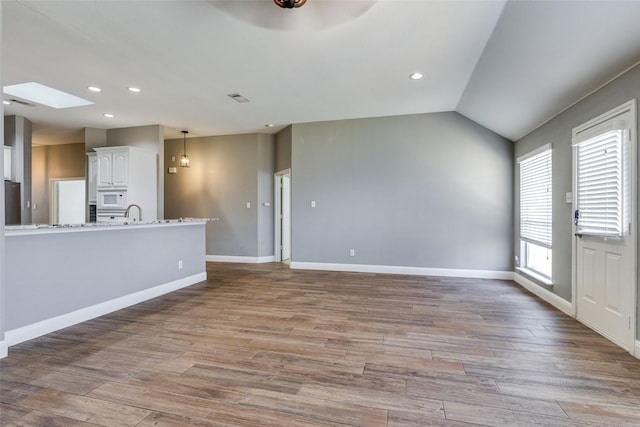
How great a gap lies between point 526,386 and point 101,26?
14.4ft

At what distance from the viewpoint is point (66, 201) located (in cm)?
832

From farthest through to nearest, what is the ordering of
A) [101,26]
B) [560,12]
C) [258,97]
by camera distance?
1. [258,97]
2. [101,26]
3. [560,12]

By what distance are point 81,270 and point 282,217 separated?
4.39 metres

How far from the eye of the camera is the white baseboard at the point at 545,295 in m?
3.47

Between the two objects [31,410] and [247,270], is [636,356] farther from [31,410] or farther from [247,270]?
[247,270]

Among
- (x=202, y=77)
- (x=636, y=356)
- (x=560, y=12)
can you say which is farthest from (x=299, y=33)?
(x=636, y=356)

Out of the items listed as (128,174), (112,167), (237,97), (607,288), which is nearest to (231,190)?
(128,174)

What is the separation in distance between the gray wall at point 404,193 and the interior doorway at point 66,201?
5934 millimetres

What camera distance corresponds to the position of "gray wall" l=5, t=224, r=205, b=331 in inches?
105

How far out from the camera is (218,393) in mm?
1928

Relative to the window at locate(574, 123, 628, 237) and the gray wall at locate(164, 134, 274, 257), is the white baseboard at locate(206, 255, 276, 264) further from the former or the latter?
the window at locate(574, 123, 628, 237)

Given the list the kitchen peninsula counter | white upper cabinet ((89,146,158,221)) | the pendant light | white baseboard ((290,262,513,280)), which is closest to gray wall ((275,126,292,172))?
the pendant light

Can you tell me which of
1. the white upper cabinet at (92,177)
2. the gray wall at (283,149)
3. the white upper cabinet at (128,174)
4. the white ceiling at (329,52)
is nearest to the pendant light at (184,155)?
the white upper cabinet at (128,174)

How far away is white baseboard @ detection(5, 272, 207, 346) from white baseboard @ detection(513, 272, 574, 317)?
494 centimetres
